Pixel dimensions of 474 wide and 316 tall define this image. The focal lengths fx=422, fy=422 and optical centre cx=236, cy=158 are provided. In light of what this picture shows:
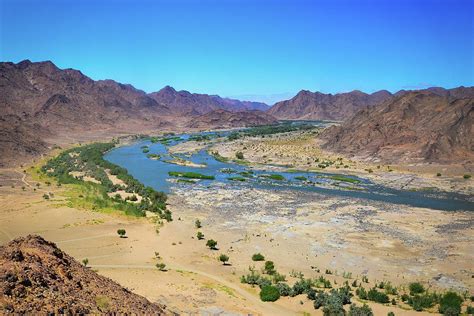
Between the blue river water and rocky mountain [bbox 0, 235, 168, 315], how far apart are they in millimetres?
41731

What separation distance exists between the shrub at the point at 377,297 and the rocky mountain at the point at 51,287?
42.7ft

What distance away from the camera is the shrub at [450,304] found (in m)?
23.5

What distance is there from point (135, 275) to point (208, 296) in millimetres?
6182

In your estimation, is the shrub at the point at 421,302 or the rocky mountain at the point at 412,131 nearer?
the shrub at the point at 421,302

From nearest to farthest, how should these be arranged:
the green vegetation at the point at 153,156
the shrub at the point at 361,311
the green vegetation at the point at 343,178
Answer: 1. the shrub at the point at 361,311
2. the green vegetation at the point at 343,178
3. the green vegetation at the point at 153,156

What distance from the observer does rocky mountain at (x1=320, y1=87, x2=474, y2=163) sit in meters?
84.4

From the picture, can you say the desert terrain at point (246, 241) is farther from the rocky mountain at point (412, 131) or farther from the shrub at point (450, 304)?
the rocky mountain at point (412, 131)

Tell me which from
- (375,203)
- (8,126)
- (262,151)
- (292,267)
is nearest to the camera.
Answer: (292,267)

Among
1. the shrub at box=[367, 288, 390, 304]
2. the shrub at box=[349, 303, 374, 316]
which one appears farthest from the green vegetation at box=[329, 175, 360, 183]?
the shrub at box=[349, 303, 374, 316]

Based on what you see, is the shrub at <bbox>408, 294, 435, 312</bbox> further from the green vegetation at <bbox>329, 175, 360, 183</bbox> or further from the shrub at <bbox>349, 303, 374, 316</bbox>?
the green vegetation at <bbox>329, 175, 360, 183</bbox>

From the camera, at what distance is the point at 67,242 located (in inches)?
1459

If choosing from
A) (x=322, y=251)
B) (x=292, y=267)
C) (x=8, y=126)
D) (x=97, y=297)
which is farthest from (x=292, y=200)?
(x=8, y=126)

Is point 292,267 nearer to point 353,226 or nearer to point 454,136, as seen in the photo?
point 353,226

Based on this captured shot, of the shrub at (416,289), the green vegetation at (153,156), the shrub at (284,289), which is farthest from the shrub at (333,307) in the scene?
the green vegetation at (153,156)
